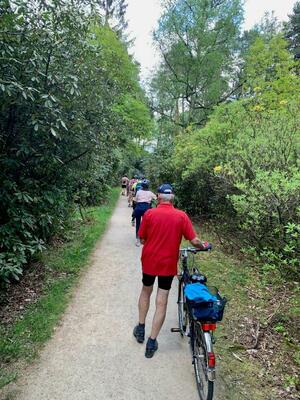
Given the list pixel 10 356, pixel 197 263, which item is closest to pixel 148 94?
pixel 197 263

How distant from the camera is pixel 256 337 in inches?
181

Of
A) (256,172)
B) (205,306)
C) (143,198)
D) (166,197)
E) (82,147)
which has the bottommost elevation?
(205,306)

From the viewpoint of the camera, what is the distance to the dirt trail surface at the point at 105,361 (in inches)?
133

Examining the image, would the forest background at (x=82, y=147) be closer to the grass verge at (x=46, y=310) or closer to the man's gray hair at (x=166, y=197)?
the grass verge at (x=46, y=310)

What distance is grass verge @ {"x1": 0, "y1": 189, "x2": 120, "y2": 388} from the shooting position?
12.8 feet

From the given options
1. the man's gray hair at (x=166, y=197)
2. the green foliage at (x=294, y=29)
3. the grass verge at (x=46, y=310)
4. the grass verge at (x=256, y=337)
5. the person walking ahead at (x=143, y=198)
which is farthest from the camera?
the green foliage at (x=294, y=29)

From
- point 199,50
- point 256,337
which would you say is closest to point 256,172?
point 256,337

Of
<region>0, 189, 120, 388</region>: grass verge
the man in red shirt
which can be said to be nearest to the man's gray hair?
the man in red shirt

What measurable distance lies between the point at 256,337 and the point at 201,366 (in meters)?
1.57

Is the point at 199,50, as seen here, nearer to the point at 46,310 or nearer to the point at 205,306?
the point at 46,310

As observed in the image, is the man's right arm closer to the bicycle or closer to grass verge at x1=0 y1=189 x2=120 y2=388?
the bicycle

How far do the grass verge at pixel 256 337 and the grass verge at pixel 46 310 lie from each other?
234cm

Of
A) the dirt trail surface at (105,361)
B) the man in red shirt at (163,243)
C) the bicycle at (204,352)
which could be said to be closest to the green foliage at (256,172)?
the man in red shirt at (163,243)

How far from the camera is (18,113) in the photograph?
4.90 meters
